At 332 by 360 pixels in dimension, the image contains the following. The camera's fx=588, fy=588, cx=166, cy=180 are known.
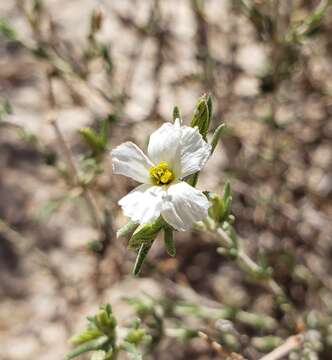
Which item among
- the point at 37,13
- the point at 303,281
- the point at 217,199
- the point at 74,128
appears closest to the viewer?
the point at 217,199

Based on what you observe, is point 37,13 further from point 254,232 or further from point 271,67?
point 254,232

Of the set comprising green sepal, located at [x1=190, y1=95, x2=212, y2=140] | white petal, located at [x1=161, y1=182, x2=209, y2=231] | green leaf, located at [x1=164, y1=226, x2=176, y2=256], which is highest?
green sepal, located at [x1=190, y1=95, x2=212, y2=140]

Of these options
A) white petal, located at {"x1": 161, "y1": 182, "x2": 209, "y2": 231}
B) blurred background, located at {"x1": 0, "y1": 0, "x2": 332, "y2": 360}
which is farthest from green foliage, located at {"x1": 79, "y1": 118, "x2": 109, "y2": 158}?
white petal, located at {"x1": 161, "y1": 182, "x2": 209, "y2": 231}

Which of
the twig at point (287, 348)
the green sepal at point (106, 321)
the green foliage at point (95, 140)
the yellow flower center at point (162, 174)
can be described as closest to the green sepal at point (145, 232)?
the yellow flower center at point (162, 174)

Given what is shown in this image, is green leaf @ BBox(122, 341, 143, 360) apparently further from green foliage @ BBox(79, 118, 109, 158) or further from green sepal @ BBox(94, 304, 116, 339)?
green foliage @ BBox(79, 118, 109, 158)

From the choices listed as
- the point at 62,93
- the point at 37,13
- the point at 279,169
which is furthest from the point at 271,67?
the point at 62,93

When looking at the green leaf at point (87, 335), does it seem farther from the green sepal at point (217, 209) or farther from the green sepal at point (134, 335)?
the green sepal at point (217, 209)
